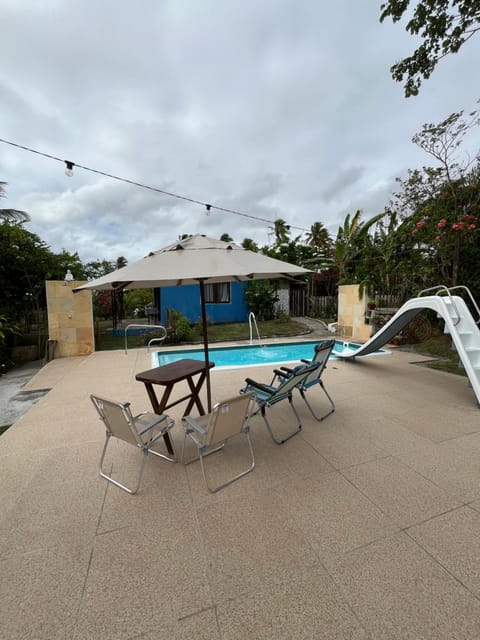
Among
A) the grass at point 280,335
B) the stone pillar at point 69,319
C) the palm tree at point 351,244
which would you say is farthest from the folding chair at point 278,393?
the palm tree at point 351,244

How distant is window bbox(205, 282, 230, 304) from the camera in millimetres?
15188

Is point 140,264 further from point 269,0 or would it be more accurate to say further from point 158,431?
point 269,0

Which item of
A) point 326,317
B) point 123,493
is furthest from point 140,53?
point 326,317

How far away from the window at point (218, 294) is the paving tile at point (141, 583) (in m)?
13.4

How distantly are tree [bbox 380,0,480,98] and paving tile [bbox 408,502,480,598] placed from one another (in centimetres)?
774

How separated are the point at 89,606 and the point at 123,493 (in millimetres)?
974

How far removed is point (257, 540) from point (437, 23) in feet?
28.2

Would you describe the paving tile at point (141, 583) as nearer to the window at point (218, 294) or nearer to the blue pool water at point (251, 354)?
the blue pool water at point (251, 354)

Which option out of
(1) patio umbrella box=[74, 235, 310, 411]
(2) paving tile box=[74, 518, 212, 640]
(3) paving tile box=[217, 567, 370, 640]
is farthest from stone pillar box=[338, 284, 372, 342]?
(2) paving tile box=[74, 518, 212, 640]

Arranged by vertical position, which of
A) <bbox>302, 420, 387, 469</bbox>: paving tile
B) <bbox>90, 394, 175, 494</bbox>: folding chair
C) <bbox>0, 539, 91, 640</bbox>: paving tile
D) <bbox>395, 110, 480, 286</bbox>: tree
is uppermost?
<bbox>395, 110, 480, 286</bbox>: tree

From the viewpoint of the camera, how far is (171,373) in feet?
11.5

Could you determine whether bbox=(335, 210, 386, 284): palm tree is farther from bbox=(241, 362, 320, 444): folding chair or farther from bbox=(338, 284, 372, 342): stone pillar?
bbox=(241, 362, 320, 444): folding chair

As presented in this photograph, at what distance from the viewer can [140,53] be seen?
6.69 m

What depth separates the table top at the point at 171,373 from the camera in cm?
327
